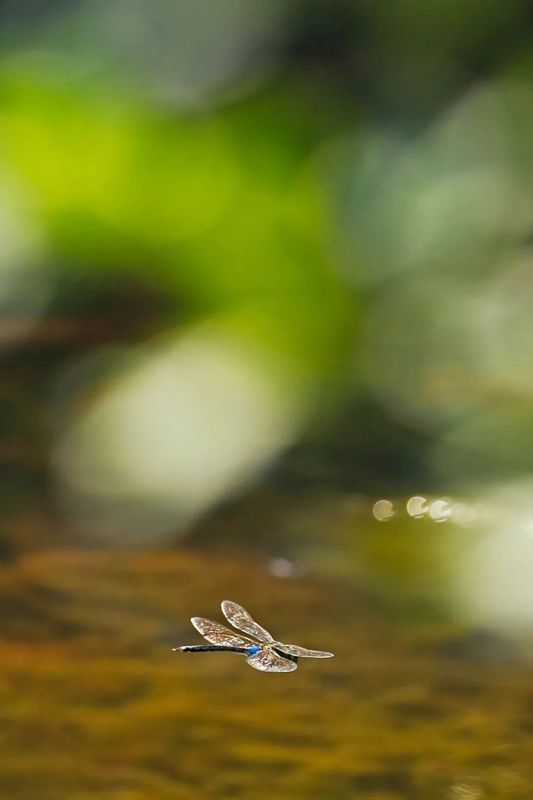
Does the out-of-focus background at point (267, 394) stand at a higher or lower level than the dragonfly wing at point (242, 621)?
higher

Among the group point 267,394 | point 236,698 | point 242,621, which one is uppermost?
point 267,394

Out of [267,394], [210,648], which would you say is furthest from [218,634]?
[267,394]

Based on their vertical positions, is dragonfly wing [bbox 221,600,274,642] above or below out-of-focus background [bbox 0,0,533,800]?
below

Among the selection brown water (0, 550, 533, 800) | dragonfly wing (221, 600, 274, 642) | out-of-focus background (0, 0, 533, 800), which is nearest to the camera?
brown water (0, 550, 533, 800)

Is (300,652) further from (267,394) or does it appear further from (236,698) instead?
(267,394)

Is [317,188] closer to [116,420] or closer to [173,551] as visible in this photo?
[116,420]

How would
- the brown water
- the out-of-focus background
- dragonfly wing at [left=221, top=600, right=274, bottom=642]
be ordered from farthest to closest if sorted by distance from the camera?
1. dragonfly wing at [left=221, top=600, right=274, bottom=642]
2. the out-of-focus background
3. the brown water

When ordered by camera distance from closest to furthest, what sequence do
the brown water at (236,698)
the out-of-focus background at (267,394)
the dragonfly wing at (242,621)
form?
the brown water at (236,698), the out-of-focus background at (267,394), the dragonfly wing at (242,621)
